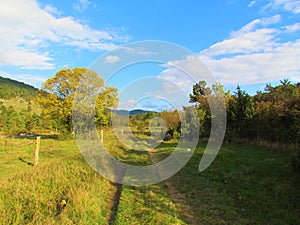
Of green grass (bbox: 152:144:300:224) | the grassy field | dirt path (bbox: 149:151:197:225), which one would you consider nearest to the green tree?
the grassy field

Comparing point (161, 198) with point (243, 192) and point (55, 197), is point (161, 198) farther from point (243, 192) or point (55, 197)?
point (55, 197)

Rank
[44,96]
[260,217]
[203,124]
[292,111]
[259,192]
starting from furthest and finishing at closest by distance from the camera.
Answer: [44,96] < [203,124] < [292,111] < [259,192] < [260,217]

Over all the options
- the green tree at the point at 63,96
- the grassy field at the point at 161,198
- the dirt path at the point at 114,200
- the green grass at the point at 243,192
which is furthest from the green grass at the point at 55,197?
the green tree at the point at 63,96

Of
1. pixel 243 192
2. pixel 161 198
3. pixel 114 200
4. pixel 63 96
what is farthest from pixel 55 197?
pixel 63 96

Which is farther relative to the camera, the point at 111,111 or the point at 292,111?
the point at 111,111

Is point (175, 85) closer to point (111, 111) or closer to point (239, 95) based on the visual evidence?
point (239, 95)

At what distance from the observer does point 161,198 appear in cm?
643

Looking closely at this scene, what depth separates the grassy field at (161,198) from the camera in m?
4.96

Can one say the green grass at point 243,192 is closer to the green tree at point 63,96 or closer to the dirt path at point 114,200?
the dirt path at point 114,200

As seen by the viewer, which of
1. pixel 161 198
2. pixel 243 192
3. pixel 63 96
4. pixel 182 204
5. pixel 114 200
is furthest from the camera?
pixel 63 96

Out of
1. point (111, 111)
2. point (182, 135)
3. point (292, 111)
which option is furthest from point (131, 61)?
point (111, 111)

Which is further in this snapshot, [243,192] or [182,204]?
[243,192]

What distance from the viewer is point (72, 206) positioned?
17.5 ft

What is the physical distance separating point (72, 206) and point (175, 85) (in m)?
9.35
